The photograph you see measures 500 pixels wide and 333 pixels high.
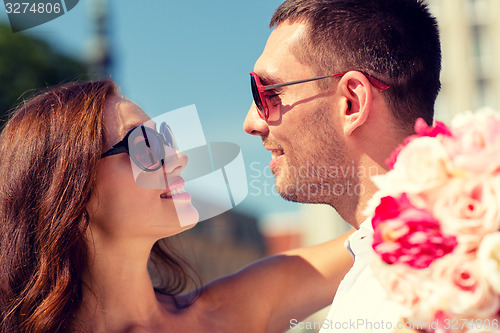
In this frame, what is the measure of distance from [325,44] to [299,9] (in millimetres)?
244

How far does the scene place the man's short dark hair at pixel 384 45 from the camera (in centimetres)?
235

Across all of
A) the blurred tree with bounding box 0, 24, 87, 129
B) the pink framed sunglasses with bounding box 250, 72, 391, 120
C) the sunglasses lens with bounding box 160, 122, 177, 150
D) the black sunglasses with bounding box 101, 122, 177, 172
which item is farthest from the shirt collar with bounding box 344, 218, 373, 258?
the blurred tree with bounding box 0, 24, 87, 129

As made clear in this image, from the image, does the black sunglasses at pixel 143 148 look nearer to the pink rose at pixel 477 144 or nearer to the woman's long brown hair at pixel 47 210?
the woman's long brown hair at pixel 47 210

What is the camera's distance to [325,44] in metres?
2.47

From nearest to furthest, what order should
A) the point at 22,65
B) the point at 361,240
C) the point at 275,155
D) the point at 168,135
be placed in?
the point at 361,240, the point at 275,155, the point at 168,135, the point at 22,65

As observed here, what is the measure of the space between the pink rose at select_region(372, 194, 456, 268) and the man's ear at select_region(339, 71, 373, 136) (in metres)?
1.07

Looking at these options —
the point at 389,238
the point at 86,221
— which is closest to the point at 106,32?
the point at 86,221

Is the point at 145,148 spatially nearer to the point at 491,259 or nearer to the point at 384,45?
the point at 384,45

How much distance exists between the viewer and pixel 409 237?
47.8 inches

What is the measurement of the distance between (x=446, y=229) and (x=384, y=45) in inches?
55.4

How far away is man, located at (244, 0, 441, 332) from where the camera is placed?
7.64ft

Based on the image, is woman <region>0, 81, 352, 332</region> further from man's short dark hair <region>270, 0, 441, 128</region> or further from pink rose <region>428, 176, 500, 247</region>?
pink rose <region>428, 176, 500, 247</region>

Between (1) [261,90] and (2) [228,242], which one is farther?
(2) [228,242]

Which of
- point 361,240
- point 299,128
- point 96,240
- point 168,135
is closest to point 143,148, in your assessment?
point 168,135
